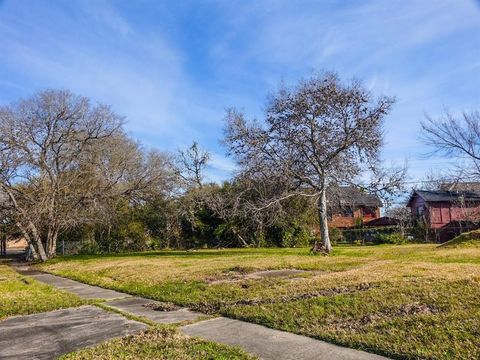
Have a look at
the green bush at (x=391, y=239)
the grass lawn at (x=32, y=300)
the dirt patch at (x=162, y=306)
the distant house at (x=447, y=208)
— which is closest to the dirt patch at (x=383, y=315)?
the dirt patch at (x=162, y=306)

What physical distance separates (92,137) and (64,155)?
1840mm

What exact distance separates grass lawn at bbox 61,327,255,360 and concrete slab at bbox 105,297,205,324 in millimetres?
1100

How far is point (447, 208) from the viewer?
3903 cm

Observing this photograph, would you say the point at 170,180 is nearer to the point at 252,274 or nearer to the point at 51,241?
the point at 51,241

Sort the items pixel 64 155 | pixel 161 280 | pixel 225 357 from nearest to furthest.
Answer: pixel 225 357 < pixel 161 280 < pixel 64 155

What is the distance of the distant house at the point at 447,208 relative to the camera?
36.2m

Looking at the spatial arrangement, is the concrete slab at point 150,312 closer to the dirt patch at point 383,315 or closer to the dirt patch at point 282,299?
the dirt patch at point 282,299

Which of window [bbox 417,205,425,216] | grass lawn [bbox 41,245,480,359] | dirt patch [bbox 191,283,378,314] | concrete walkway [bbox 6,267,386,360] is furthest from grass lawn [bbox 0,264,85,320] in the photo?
window [bbox 417,205,425,216]

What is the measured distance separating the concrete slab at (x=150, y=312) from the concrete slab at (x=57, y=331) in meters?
0.38

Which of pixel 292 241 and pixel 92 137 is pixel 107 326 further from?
pixel 292 241

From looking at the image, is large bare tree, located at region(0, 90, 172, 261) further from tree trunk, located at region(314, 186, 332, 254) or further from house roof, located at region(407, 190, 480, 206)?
house roof, located at region(407, 190, 480, 206)

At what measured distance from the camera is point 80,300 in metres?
8.53

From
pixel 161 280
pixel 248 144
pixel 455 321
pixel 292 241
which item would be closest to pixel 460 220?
pixel 292 241

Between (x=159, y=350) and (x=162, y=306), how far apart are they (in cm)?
275
